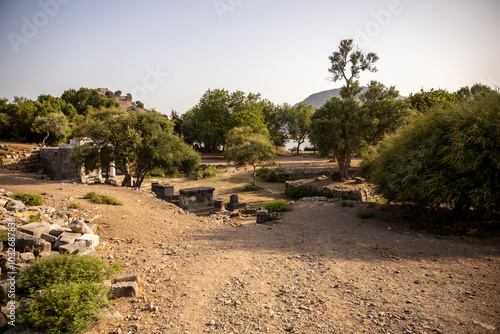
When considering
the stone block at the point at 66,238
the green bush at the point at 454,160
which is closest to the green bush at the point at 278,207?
the green bush at the point at 454,160

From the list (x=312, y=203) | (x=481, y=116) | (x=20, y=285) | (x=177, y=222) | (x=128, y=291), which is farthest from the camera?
(x=312, y=203)

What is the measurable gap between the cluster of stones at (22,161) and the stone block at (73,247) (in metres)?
→ 14.1

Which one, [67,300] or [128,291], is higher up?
[67,300]

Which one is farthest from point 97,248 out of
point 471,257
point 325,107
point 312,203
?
point 325,107

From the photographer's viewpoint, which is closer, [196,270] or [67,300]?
[67,300]

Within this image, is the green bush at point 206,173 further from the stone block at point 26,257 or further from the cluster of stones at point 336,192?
the stone block at point 26,257

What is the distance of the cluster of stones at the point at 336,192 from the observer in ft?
46.6

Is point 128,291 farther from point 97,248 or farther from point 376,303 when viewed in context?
point 376,303

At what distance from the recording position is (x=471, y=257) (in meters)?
5.62

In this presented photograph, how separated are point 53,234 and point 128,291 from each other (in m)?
2.58

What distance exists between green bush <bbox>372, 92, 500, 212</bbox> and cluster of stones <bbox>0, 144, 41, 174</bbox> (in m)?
18.5

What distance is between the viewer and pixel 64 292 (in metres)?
3.36

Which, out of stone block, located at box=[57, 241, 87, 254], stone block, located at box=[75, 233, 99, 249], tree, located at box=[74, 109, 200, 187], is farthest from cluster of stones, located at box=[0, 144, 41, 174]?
stone block, located at box=[57, 241, 87, 254]

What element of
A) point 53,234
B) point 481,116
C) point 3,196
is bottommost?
point 53,234
